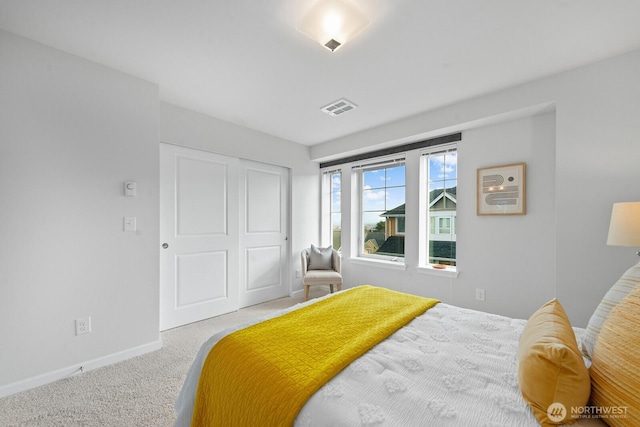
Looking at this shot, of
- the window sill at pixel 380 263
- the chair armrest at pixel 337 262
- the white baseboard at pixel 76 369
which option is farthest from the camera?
the chair armrest at pixel 337 262

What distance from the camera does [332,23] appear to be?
5.51 feet

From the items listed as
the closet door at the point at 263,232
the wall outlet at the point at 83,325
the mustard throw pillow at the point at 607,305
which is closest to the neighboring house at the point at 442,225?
the closet door at the point at 263,232

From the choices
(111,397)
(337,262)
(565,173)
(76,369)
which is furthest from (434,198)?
(76,369)

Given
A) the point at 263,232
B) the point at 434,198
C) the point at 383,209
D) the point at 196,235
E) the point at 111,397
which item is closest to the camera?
the point at 111,397

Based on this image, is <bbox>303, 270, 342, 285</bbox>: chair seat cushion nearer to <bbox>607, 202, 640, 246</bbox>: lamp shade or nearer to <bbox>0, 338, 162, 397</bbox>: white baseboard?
<bbox>0, 338, 162, 397</bbox>: white baseboard

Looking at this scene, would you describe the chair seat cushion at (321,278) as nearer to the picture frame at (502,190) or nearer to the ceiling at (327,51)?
the picture frame at (502,190)

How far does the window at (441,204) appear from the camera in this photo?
3.24 m

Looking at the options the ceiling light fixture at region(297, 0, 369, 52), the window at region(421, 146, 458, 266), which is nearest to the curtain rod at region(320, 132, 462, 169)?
the window at region(421, 146, 458, 266)

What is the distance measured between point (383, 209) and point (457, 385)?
3.12 m

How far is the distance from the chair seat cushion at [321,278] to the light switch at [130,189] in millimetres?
2214

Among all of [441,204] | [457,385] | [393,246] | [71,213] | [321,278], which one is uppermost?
[441,204]

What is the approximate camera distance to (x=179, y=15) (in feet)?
5.39

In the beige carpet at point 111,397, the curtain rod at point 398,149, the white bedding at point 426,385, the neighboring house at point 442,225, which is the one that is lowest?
the beige carpet at point 111,397

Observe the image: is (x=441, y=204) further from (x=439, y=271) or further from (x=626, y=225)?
(x=626, y=225)
